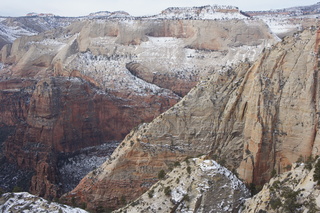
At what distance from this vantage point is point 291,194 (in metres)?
16.5

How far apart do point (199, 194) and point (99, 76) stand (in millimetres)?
50425

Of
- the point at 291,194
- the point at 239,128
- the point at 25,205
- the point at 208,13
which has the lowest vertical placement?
the point at 25,205

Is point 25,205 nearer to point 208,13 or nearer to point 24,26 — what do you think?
point 208,13

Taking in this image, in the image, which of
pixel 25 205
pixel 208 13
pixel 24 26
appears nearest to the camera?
pixel 25 205

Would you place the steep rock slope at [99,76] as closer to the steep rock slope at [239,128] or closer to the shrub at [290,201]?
the steep rock slope at [239,128]

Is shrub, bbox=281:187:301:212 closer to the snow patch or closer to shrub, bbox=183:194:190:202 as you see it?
shrub, bbox=183:194:190:202

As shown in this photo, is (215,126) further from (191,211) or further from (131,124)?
(131,124)

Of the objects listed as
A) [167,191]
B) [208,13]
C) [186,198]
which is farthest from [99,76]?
[186,198]

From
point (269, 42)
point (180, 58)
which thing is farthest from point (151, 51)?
point (269, 42)

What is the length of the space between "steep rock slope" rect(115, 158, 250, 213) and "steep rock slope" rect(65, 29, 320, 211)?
5.53 m

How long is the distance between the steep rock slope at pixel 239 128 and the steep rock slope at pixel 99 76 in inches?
500

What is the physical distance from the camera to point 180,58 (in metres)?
75.0

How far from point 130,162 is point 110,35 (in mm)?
58127

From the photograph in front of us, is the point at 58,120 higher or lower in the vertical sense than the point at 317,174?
lower
